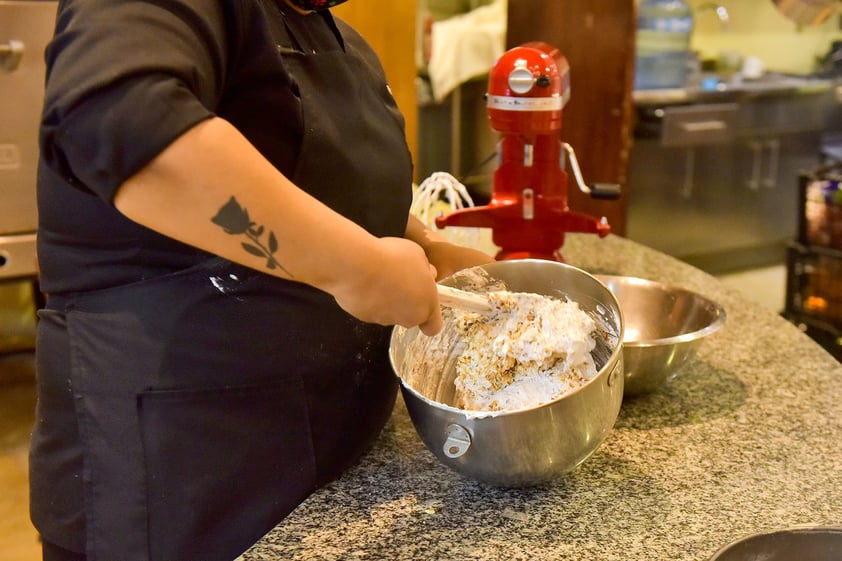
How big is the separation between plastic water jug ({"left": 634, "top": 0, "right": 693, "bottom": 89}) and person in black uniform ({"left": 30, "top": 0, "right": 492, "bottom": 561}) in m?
2.87

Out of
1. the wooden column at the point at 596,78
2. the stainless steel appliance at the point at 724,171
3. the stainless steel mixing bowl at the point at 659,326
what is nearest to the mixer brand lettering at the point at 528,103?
the stainless steel mixing bowl at the point at 659,326

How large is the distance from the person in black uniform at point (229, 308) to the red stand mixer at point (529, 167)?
0.34 m

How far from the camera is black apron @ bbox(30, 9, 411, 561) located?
74 cm

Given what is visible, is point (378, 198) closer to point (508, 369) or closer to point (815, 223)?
point (508, 369)

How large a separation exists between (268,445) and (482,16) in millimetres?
3600

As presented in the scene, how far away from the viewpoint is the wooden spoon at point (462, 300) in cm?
77

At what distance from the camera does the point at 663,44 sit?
3.57 metres

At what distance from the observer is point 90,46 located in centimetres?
54

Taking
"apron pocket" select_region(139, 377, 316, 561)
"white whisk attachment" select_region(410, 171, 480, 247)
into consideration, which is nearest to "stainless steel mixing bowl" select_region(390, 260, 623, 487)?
"apron pocket" select_region(139, 377, 316, 561)

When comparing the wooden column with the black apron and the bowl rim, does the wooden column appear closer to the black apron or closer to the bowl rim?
the bowl rim

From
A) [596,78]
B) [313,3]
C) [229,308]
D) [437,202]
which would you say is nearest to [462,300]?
[229,308]

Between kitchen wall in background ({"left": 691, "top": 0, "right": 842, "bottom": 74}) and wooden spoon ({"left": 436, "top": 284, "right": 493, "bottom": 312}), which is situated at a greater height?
kitchen wall in background ({"left": 691, "top": 0, "right": 842, "bottom": 74})

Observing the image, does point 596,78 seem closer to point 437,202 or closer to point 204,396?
point 437,202

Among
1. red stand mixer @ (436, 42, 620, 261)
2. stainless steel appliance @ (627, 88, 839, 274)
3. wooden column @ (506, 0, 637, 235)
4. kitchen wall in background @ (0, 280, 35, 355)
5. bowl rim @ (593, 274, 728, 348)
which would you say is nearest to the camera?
bowl rim @ (593, 274, 728, 348)
